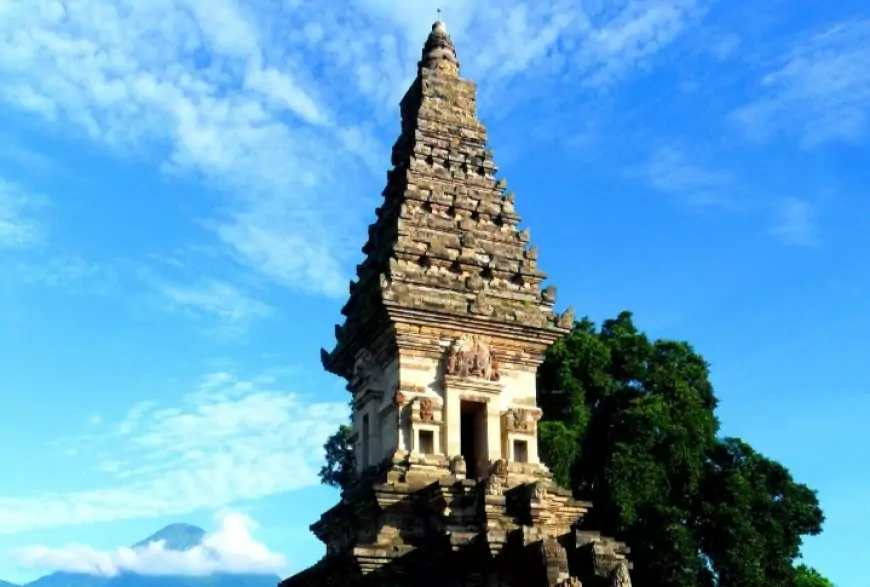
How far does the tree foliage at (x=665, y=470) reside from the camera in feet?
100

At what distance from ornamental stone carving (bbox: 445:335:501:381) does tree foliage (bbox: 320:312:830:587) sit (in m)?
9.10

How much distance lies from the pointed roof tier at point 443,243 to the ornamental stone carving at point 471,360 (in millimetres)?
443

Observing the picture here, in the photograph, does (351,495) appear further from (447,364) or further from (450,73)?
(450,73)

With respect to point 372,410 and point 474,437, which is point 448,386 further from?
point 372,410

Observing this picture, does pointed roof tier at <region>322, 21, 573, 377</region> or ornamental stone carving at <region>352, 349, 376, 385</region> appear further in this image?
ornamental stone carving at <region>352, 349, 376, 385</region>

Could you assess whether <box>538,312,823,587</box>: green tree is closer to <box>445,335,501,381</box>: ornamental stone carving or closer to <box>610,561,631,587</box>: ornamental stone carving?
<box>445,335,501,381</box>: ornamental stone carving

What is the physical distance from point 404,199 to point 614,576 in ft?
35.6

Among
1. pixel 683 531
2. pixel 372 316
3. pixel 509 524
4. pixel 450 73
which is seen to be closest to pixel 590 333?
pixel 683 531

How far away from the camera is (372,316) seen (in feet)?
72.4

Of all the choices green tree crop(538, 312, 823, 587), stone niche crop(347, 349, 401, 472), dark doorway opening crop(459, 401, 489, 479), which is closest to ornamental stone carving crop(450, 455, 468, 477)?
dark doorway opening crop(459, 401, 489, 479)

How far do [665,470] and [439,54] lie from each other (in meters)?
15.6

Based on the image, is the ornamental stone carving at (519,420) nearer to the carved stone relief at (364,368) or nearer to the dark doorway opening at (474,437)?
the dark doorway opening at (474,437)

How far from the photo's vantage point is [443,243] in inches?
901

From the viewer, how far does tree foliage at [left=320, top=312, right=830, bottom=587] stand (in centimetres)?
3061
